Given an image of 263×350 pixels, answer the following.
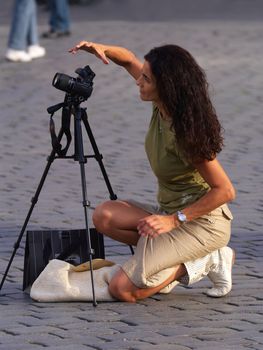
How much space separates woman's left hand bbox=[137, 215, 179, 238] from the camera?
575 cm

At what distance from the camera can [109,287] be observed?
604cm

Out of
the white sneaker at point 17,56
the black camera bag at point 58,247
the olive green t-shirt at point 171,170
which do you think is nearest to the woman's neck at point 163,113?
the olive green t-shirt at point 171,170

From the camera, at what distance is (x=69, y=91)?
5965 mm

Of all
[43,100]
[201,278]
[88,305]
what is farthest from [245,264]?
[43,100]

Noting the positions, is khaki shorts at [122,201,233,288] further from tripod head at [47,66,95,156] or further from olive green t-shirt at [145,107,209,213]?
tripod head at [47,66,95,156]

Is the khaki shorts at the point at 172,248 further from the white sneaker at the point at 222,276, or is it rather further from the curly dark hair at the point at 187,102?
the curly dark hair at the point at 187,102

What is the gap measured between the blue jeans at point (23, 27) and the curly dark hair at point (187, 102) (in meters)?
8.96

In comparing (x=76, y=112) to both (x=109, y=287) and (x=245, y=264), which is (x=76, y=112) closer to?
(x=109, y=287)

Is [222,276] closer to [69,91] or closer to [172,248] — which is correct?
[172,248]

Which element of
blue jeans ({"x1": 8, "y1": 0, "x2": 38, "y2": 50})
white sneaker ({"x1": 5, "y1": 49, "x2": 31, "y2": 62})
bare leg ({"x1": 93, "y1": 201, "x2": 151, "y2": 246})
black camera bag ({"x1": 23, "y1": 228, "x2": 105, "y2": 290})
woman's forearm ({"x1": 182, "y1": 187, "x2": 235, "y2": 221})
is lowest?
black camera bag ({"x1": 23, "y1": 228, "x2": 105, "y2": 290})

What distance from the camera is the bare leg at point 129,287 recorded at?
6.01 metres

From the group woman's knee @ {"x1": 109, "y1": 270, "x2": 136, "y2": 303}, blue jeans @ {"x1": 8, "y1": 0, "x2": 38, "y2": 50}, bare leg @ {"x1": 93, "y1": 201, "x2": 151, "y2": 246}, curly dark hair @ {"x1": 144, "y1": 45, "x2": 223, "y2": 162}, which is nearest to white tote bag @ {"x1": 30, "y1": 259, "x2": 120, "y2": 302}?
woman's knee @ {"x1": 109, "y1": 270, "x2": 136, "y2": 303}

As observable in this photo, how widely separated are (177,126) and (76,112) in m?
0.54

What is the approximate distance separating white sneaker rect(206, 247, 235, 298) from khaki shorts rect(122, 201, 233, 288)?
0.32 feet
